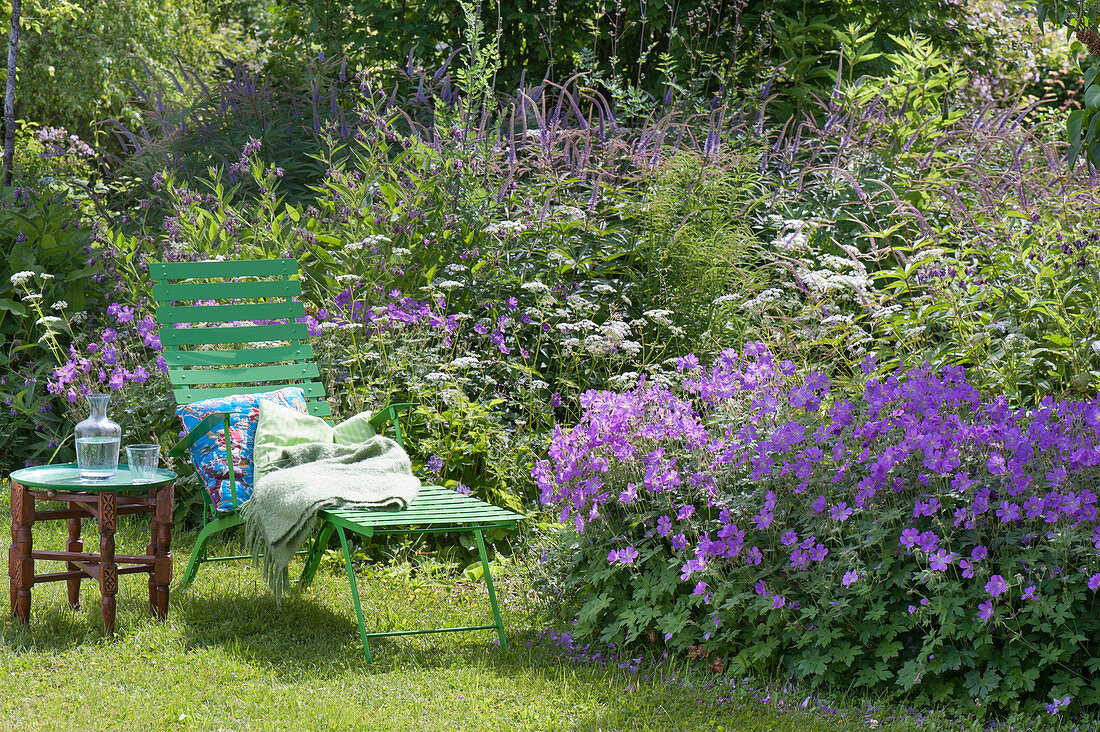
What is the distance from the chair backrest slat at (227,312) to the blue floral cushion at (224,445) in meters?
0.44

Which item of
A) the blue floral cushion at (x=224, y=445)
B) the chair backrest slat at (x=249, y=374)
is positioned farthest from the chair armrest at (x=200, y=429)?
the chair backrest slat at (x=249, y=374)

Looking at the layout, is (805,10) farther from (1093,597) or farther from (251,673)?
(251,673)

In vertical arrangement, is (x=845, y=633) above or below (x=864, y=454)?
below

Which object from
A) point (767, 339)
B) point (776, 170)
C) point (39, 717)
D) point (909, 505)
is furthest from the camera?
point (776, 170)

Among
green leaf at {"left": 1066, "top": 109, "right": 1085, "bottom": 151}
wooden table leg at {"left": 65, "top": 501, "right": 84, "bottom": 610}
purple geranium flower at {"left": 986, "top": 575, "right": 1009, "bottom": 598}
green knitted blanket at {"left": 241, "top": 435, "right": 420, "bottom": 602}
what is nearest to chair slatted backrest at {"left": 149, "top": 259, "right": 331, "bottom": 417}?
green knitted blanket at {"left": 241, "top": 435, "right": 420, "bottom": 602}

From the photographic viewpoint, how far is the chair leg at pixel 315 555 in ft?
12.9

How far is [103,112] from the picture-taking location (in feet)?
47.8

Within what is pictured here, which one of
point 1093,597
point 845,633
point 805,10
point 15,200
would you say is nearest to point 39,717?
point 845,633

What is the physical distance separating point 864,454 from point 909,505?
0.19m

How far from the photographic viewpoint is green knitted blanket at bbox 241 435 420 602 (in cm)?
359

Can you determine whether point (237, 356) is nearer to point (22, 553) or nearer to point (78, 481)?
point (78, 481)

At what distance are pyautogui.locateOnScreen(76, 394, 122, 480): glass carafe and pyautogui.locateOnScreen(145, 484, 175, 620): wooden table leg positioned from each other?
20 cm

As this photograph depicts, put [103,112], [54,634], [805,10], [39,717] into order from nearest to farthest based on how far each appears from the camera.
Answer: [39,717]
[54,634]
[805,10]
[103,112]

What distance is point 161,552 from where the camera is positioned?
11.7ft
